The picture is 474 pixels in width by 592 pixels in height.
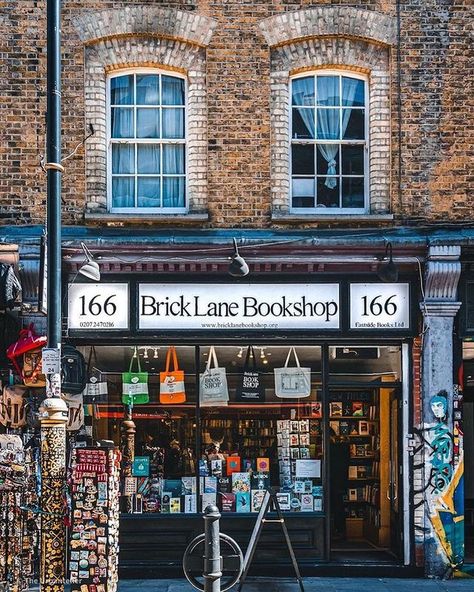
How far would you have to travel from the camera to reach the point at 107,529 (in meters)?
9.93

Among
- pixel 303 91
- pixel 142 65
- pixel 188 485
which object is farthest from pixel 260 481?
pixel 142 65

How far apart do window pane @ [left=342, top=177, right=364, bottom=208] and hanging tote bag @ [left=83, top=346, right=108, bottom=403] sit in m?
3.92

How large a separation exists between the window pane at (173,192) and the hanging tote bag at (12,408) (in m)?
3.04

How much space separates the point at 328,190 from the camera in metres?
12.7

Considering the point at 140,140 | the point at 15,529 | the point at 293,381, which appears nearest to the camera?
the point at 15,529

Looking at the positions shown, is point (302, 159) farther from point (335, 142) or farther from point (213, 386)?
point (213, 386)

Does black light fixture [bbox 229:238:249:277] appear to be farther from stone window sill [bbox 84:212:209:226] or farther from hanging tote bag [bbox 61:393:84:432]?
hanging tote bag [bbox 61:393:84:432]

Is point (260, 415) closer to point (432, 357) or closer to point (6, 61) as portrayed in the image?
point (432, 357)

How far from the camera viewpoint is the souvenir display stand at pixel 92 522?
988 centimetres

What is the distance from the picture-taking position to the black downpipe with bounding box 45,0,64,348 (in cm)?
907

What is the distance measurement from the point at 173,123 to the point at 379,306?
142 inches

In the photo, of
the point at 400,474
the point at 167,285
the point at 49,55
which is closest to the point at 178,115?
the point at 167,285

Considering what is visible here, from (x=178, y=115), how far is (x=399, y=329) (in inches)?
159

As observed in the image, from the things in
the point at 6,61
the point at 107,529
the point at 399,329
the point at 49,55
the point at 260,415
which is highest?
the point at 6,61
